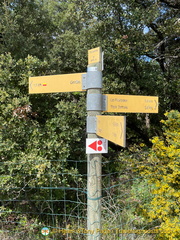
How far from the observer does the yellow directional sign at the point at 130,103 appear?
2.00m

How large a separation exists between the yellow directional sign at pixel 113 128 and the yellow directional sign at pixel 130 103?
19cm

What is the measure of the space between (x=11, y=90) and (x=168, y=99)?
12.9ft

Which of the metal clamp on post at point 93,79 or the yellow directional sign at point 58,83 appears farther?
the yellow directional sign at point 58,83

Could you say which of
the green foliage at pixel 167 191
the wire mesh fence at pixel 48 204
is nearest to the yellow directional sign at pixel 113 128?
the wire mesh fence at pixel 48 204

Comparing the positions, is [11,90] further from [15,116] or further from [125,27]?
[125,27]

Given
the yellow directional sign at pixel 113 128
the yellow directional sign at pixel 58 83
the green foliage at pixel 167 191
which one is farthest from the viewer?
the green foliage at pixel 167 191

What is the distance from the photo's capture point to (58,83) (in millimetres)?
2137

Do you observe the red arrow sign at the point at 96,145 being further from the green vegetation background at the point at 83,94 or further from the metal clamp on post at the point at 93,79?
the green vegetation background at the point at 83,94

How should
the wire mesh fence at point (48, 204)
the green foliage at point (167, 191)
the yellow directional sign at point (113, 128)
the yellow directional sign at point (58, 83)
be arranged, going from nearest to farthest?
the yellow directional sign at point (113, 128), the yellow directional sign at point (58, 83), the green foliage at point (167, 191), the wire mesh fence at point (48, 204)

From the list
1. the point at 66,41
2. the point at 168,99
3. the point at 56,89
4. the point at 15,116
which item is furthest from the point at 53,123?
the point at 66,41

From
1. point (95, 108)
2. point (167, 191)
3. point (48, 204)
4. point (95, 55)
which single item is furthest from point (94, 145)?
point (48, 204)

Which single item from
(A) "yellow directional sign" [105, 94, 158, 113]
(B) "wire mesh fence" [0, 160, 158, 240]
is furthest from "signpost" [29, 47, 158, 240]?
(B) "wire mesh fence" [0, 160, 158, 240]

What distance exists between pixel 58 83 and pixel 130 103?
67cm

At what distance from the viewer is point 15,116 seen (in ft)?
→ 11.2
